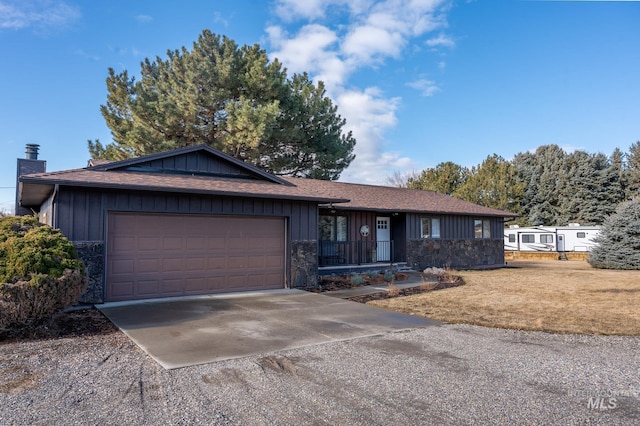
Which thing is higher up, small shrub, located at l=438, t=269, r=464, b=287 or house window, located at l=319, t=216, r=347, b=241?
house window, located at l=319, t=216, r=347, b=241

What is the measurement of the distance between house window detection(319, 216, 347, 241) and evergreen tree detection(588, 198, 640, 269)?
1455 cm

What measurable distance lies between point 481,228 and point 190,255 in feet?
49.7

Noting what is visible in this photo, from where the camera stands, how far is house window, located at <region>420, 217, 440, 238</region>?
1742cm

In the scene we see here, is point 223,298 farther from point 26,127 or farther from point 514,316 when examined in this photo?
point 26,127

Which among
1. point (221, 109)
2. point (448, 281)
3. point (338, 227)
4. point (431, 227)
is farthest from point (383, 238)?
point (221, 109)

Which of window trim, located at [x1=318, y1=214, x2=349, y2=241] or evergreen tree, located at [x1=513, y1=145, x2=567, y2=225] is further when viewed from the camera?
evergreen tree, located at [x1=513, y1=145, x2=567, y2=225]

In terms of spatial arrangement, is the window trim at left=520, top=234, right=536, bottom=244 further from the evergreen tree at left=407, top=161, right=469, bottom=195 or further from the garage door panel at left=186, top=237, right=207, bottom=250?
the garage door panel at left=186, top=237, right=207, bottom=250

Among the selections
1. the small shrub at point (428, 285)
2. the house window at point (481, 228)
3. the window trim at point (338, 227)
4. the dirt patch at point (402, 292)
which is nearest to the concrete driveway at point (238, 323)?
the dirt patch at point (402, 292)

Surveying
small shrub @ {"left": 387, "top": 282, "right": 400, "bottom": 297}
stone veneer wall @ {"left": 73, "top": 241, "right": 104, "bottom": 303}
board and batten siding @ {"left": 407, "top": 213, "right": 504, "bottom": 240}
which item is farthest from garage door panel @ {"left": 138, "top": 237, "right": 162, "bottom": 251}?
board and batten siding @ {"left": 407, "top": 213, "right": 504, "bottom": 240}

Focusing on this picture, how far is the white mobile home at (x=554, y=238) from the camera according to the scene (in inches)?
1100

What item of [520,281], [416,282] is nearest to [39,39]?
[416,282]

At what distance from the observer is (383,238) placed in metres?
17.2

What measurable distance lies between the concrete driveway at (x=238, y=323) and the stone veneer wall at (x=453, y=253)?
8.35 metres

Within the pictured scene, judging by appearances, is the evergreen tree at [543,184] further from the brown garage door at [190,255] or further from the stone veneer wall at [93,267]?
the stone veneer wall at [93,267]
